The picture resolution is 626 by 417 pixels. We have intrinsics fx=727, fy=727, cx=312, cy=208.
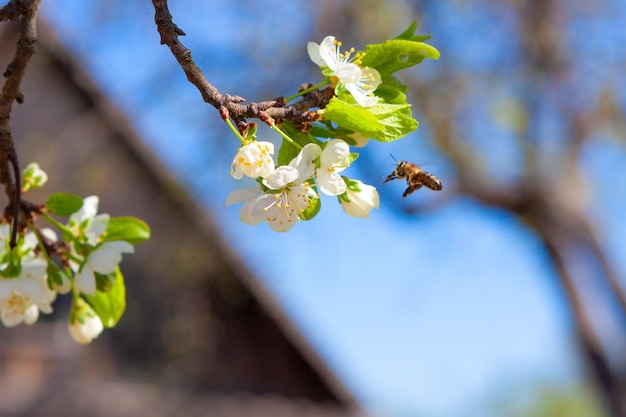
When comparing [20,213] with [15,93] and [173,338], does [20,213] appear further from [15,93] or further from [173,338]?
[173,338]

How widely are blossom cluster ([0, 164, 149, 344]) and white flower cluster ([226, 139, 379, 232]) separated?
0.92 feet

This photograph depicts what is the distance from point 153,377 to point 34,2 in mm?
6760

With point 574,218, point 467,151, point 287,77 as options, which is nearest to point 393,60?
point 287,77

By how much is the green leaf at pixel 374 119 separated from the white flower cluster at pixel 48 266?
1.31ft

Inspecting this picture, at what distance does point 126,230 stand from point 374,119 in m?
0.48

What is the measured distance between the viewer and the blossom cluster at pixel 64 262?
1.02m

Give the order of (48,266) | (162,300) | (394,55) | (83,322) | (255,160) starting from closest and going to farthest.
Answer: (255,160)
(394,55)
(48,266)
(83,322)
(162,300)

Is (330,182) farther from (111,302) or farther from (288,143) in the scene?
(111,302)

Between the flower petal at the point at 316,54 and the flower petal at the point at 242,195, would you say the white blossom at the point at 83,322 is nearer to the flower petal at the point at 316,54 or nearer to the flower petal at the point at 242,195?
the flower petal at the point at 242,195

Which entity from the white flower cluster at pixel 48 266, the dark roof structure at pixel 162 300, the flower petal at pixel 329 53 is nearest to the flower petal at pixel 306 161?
the flower petal at pixel 329 53

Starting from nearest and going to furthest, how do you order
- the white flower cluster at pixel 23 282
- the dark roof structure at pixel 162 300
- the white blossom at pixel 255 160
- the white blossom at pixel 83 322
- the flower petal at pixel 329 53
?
the white blossom at pixel 255 160
the flower petal at pixel 329 53
the white flower cluster at pixel 23 282
the white blossom at pixel 83 322
the dark roof structure at pixel 162 300

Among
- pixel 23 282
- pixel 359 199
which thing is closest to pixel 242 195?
pixel 359 199

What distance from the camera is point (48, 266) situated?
1.03m

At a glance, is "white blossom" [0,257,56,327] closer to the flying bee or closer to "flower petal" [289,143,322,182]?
"flower petal" [289,143,322,182]
